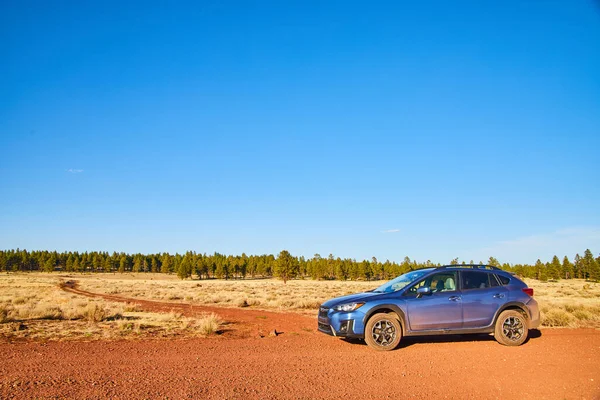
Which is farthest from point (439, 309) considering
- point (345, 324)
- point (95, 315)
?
point (95, 315)

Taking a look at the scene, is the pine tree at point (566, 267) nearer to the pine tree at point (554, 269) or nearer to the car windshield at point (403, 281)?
the pine tree at point (554, 269)

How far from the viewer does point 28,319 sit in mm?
14570

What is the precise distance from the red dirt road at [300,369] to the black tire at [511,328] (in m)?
0.25

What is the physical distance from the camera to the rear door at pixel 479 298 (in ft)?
30.5

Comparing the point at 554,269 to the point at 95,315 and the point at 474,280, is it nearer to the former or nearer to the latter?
the point at 474,280

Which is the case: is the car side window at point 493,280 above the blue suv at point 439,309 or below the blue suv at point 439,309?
above

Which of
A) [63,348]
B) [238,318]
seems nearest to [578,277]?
[238,318]

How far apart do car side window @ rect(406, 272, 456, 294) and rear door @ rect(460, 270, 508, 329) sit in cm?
24

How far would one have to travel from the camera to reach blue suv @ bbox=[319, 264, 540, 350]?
894cm

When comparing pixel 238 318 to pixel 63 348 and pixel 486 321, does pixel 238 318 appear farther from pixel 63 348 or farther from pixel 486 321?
pixel 486 321

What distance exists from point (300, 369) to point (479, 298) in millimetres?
4834

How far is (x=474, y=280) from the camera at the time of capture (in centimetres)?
975

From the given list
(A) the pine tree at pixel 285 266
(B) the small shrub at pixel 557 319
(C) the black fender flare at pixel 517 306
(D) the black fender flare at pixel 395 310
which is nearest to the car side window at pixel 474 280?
(C) the black fender flare at pixel 517 306

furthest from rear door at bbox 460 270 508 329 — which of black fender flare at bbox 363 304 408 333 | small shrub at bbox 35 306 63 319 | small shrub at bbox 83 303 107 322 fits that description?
small shrub at bbox 35 306 63 319
